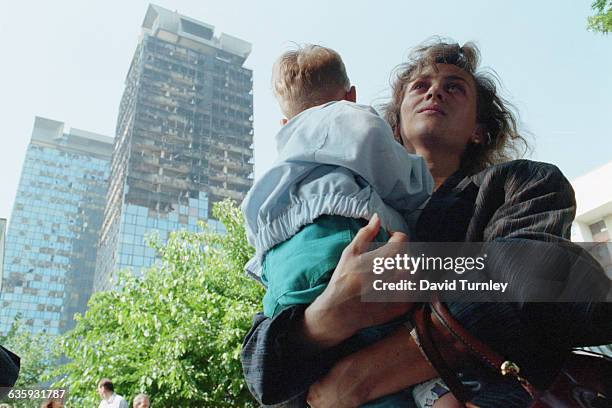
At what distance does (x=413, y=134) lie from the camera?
4.07ft

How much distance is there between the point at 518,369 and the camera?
63 centimetres

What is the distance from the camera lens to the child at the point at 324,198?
2.65 feet

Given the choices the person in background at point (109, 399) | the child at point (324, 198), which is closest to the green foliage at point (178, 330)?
the person in background at point (109, 399)

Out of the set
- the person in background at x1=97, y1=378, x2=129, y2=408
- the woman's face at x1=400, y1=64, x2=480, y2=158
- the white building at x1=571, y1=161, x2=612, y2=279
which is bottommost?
the person in background at x1=97, y1=378, x2=129, y2=408

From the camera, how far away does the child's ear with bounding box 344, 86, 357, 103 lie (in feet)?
3.97

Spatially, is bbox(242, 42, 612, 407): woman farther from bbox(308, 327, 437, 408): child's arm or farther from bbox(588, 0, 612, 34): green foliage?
Result: bbox(588, 0, 612, 34): green foliage

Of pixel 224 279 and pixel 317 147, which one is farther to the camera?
pixel 224 279

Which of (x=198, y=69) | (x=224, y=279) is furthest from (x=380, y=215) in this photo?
(x=198, y=69)

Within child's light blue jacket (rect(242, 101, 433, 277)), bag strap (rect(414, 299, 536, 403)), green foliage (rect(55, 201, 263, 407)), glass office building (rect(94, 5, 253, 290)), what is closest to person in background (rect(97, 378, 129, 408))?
green foliage (rect(55, 201, 263, 407))

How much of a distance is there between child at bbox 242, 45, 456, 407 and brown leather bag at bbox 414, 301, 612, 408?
0.08 meters

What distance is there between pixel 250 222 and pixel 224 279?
28.4ft

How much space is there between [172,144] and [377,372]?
51.5m

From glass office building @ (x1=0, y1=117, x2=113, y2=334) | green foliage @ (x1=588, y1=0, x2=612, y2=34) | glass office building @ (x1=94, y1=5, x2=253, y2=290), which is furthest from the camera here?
glass office building @ (x1=0, y1=117, x2=113, y2=334)

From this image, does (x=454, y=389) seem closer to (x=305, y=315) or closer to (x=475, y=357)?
(x=475, y=357)
